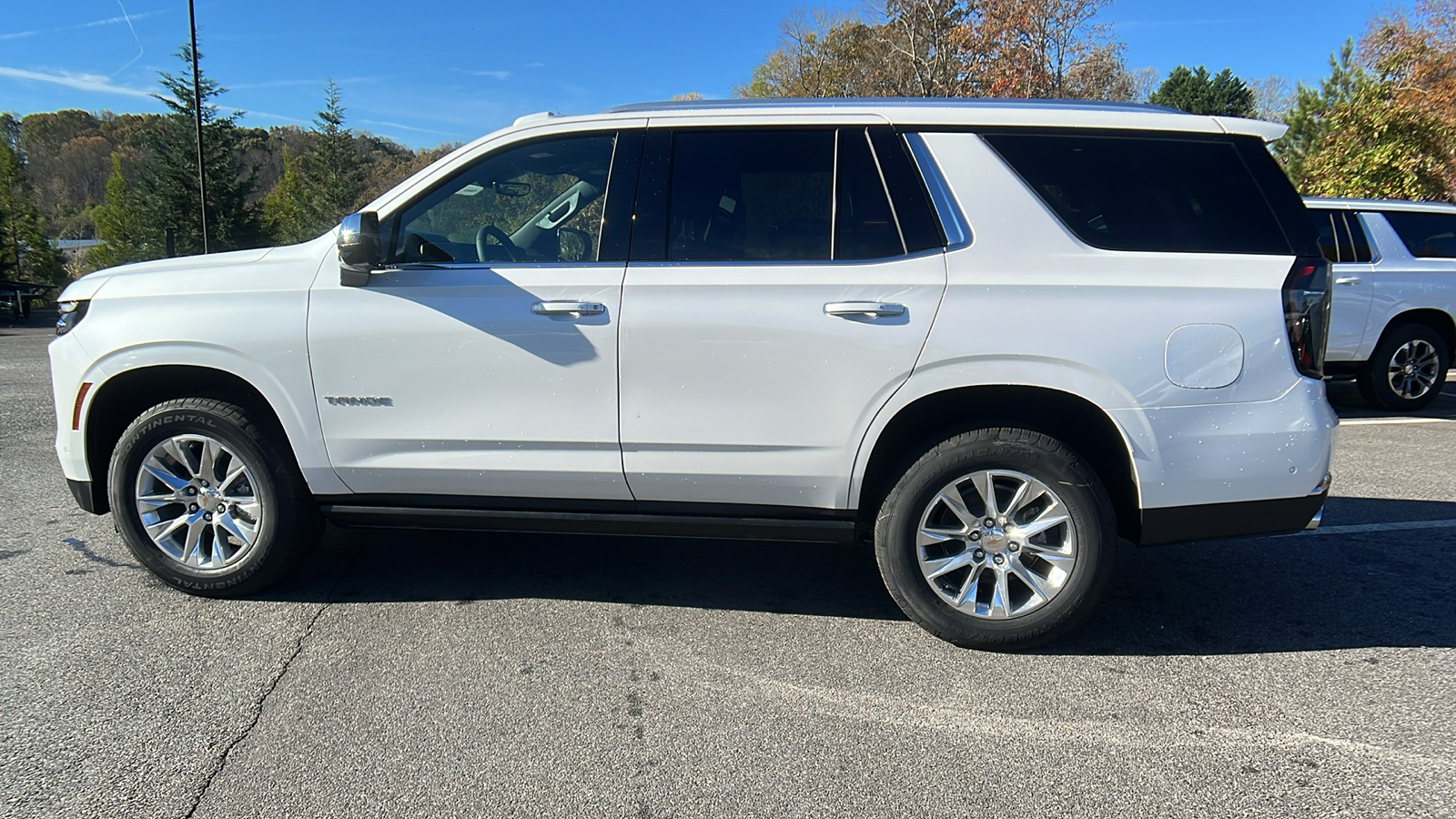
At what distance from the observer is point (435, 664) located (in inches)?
126

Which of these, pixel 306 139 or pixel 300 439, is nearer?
pixel 300 439

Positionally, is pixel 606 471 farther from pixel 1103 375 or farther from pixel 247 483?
pixel 1103 375

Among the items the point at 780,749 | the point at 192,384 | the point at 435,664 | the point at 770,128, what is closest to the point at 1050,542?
the point at 780,749

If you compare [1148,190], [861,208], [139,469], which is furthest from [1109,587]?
[139,469]

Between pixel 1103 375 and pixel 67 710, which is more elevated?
pixel 1103 375

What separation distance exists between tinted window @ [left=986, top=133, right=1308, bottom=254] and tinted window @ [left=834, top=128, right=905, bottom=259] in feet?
1.50

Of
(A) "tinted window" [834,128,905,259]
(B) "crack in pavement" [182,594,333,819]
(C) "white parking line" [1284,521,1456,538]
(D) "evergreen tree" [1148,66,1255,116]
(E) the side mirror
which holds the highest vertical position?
(D) "evergreen tree" [1148,66,1255,116]

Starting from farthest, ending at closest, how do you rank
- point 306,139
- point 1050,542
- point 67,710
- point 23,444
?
1. point 306,139
2. point 23,444
3. point 1050,542
4. point 67,710

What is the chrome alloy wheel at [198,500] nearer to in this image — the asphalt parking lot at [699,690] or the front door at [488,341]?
the asphalt parking lot at [699,690]

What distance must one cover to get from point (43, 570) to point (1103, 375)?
4.70 metres

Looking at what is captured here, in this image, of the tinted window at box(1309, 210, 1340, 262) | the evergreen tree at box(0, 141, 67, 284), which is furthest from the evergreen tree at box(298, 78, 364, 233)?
the tinted window at box(1309, 210, 1340, 262)

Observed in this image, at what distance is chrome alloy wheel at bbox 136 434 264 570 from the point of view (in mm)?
3670

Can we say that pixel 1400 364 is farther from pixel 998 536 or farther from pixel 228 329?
pixel 228 329

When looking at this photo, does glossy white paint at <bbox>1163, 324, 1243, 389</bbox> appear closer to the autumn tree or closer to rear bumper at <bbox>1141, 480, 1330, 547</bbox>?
rear bumper at <bbox>1141, 480, 1330, 547</bbox>
